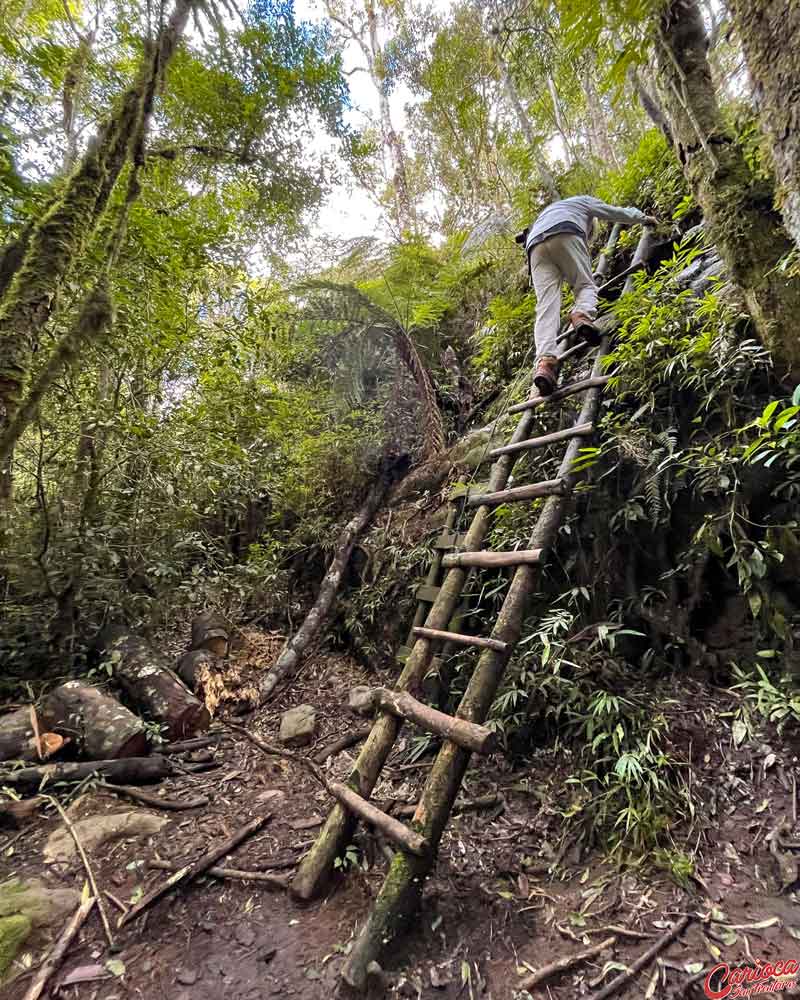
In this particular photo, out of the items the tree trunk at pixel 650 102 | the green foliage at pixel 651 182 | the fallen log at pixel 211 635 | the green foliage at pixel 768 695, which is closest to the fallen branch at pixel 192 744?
the fallen log at pixel 211 635

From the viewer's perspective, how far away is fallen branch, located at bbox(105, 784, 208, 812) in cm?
247

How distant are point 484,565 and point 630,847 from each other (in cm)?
130

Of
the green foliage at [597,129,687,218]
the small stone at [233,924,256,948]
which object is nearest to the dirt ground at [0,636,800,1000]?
the small stone at [233,924,256,948]

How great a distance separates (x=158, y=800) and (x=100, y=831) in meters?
0.32

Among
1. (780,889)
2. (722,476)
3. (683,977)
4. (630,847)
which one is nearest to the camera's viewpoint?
(683,977)

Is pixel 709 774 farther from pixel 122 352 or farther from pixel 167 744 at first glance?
pixel 122 352

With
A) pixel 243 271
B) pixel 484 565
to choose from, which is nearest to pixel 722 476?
pixel 484 565

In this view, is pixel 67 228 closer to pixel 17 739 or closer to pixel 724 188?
pixel 17 739

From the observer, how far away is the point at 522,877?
184 centimetres

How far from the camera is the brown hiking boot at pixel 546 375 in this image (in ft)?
10.3

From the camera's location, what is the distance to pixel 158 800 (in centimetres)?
249

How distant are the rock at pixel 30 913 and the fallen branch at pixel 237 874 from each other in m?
0.31

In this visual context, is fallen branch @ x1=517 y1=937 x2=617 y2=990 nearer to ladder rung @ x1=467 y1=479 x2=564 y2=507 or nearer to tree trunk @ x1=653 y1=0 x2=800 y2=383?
ladder rung @ x1=467 y1=479 x2=564 y2=507

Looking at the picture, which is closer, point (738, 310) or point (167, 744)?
point (738, 310)
